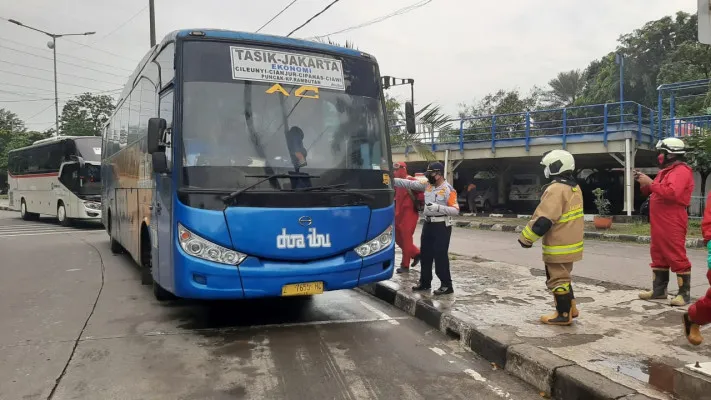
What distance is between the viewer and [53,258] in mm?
10648

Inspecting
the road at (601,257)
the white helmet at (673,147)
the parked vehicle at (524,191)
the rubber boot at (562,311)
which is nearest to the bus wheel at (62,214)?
the road at (601,257)

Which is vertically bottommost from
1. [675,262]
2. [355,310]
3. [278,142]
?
[355,310]

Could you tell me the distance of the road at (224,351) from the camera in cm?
392

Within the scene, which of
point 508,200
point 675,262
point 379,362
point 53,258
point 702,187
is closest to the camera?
point 379,362

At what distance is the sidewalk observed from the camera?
11.9 feet

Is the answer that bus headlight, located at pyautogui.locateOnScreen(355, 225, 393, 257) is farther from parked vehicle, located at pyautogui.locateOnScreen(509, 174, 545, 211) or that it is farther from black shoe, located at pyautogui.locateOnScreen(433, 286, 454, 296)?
parked vehicle, located at pyautogui.locateOnScreen(509, 174, 545, 211)

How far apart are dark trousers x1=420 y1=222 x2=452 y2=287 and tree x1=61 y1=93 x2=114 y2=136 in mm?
40523

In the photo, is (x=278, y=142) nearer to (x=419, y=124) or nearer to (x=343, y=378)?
(x=343, y=378)

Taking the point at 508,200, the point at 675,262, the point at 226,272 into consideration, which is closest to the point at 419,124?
the point at 508,200

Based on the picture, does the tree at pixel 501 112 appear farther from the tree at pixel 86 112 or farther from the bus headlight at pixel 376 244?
the tree at pixel 86 112

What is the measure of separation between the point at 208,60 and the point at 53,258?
7.72 m

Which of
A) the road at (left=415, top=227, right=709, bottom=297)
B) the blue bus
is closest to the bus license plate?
the blue bus

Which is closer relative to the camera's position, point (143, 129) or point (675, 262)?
point (675, 262)

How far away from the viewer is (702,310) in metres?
3.60
